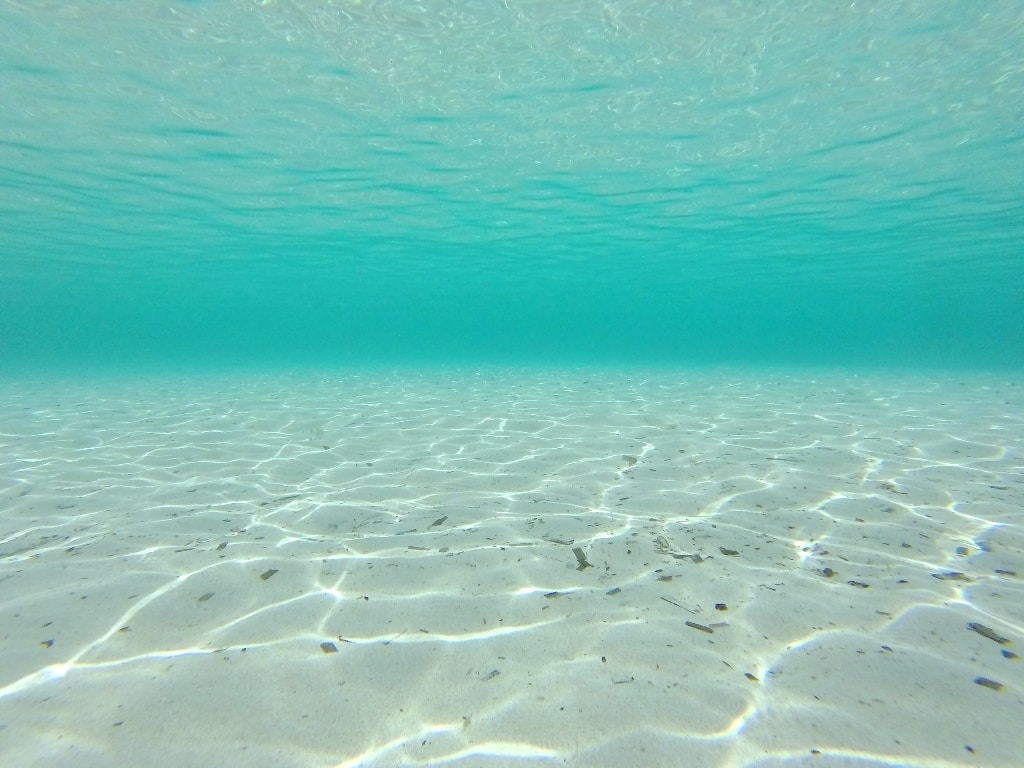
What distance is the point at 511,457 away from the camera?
24.4 feet

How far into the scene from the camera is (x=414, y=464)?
23.6ft

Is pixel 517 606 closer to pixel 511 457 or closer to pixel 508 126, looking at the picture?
pixel 511 457

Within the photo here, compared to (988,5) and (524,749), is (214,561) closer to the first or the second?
(524,749)

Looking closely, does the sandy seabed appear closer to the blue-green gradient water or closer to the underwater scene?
the underwater scene

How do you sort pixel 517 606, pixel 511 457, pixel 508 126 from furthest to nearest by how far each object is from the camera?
pixel 508 126, pixel 511 457, pixel 517 606

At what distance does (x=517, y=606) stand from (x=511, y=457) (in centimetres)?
417

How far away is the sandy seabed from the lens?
2160 mm

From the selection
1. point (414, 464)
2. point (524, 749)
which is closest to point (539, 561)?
point (524, 749)

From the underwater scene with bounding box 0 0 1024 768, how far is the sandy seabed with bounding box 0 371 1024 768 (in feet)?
0.08

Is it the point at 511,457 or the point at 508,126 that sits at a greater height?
the point at 508,126

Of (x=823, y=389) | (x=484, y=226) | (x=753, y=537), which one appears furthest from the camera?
(x=484, y=226)

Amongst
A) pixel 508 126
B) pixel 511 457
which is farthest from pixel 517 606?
pixel 508 126

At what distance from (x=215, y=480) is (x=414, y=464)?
8.12ft

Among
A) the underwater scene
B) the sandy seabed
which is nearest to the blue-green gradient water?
the underwater scene
